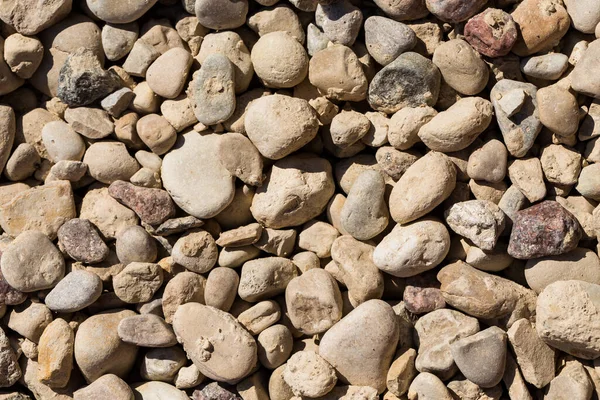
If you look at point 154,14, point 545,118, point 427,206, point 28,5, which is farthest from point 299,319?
point 28,5

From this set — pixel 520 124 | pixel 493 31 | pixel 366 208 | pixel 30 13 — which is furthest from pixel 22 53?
pixel 520 124

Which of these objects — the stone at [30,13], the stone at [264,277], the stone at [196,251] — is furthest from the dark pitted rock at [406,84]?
the stone at [30,13]

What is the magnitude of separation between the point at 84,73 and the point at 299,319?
44.5 inches

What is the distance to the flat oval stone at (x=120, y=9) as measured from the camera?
98.8 inches

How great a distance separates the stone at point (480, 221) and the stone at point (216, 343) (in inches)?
30.1

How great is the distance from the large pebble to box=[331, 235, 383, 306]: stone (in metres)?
0.52

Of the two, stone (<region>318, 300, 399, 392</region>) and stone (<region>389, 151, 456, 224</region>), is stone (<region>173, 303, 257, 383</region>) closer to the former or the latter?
stone (<region>318, 300, 399, 392</region>)

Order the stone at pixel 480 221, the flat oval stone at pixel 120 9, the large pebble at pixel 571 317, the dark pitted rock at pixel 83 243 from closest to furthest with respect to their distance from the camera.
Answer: the large pebble at pixel 571 317 < the stone at pixel 480 221 < the dark pitted rock at pixel 83 243 < the flat oval stone at pixel 120 9

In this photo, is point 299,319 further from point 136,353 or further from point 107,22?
point 107,22

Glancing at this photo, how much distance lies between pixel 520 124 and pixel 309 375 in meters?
1.05

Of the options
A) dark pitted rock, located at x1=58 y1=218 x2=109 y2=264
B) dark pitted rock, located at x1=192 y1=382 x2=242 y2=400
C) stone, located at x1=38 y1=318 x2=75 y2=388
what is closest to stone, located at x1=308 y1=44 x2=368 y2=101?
dark pitted rock, located at x1=58 y1=218 x2=109 y2=264

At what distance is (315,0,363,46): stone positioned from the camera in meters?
2.38

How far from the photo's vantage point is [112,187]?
2.46 meters

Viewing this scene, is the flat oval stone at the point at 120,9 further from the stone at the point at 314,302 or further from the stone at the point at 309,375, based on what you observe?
the stone at the point at 309,375
